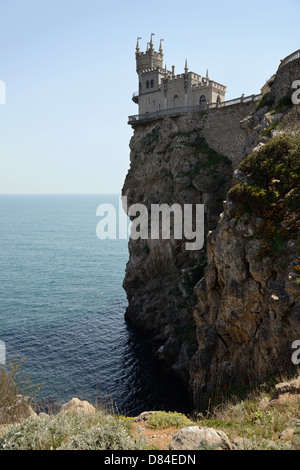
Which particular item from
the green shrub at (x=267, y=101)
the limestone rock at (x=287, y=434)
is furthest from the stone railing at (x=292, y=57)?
the limestone rock at (x=287, y=434)

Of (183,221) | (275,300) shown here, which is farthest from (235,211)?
(183,221)

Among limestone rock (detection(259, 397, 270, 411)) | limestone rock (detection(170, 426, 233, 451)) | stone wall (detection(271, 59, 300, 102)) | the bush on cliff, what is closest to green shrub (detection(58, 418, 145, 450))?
limestone rock (detection(170, 426, 233, 451))

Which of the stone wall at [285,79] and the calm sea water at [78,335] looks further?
the calm sea water at [78,335]

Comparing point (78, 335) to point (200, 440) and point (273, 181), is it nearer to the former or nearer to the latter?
point (273, 181)

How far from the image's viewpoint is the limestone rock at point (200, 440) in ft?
30.1

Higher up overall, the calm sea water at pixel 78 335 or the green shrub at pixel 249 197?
the green shrub at pixel 249 197

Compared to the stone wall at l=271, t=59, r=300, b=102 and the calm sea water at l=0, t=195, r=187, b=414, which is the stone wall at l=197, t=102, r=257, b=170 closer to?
the stone wall at l=271, t=59, r=300, b=102

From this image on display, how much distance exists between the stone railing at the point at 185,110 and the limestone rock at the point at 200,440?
109 feet

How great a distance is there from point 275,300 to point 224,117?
Result: 2707 centimetres

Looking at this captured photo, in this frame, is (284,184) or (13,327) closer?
(284,184)

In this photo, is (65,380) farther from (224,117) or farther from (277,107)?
(224,117)

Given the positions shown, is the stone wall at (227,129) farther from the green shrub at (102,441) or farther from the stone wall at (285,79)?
the green shrub at (102,441)

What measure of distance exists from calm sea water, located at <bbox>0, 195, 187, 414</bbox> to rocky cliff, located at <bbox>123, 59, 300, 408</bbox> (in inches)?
101

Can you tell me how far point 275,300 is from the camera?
18078 mm
